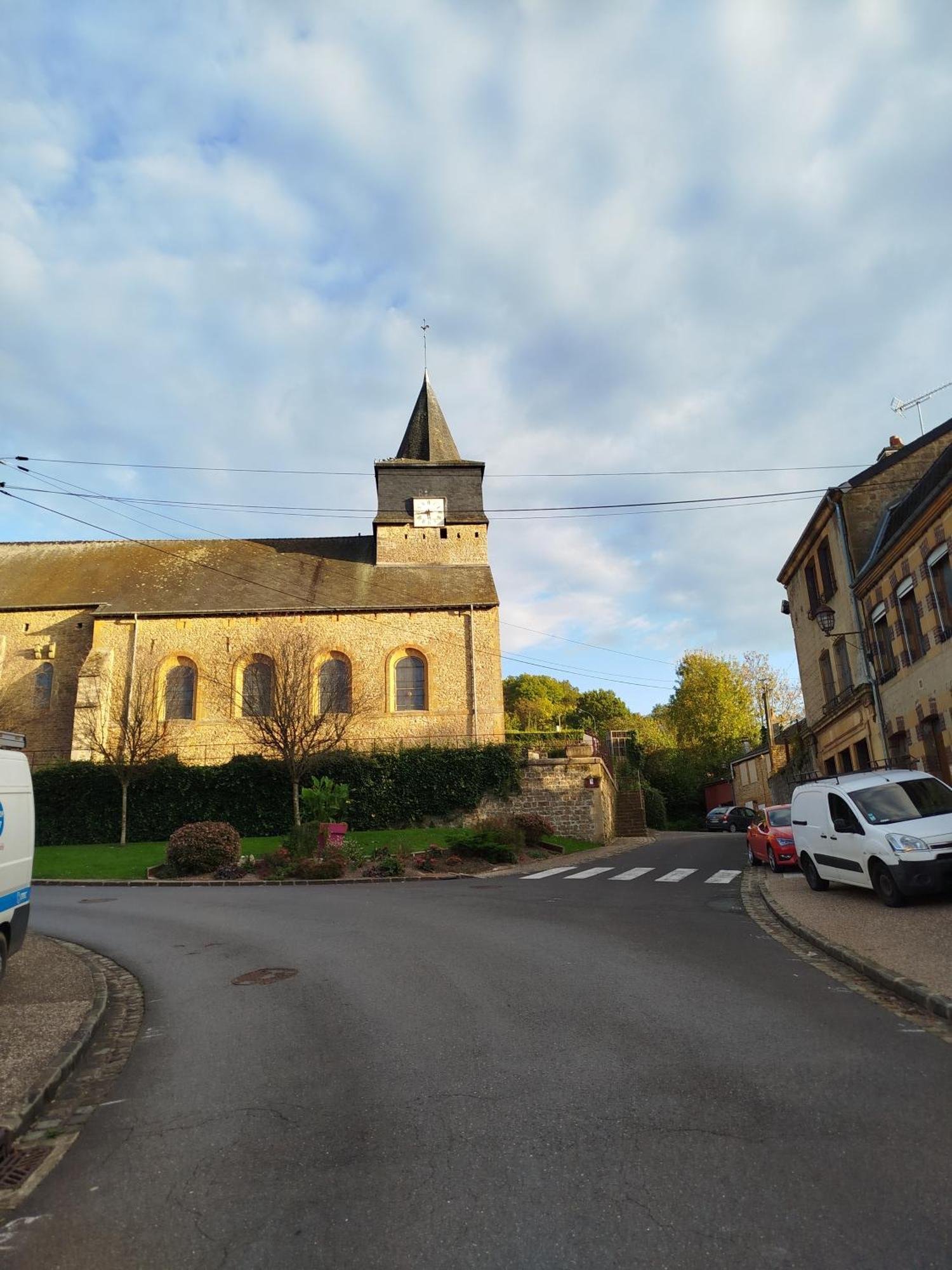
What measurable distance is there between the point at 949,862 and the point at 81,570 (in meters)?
36.6

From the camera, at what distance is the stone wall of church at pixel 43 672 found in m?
32.6

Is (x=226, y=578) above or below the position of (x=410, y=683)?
above

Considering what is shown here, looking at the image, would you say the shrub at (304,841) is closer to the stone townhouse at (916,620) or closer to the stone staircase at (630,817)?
the stone townhouse at (916,620)

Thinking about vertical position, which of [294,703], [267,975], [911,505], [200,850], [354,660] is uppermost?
[911,505]

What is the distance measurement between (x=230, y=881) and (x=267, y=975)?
38.2 ft

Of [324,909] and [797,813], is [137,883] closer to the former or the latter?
[324,909]

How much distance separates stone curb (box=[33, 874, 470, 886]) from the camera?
18.0 metres

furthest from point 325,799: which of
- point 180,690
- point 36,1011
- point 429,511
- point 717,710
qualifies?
point 717,710

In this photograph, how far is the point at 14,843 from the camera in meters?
7.01

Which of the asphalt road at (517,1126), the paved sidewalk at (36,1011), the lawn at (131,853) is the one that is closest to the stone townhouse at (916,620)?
the asphalt road at (517,1126)

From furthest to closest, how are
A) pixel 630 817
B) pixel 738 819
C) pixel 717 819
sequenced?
1. pixel 717 819
2. pixel 738 819
3. pixel 630 817

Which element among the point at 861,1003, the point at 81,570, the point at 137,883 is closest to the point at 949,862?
the point at 861,1003

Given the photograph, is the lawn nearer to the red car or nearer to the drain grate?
the red car

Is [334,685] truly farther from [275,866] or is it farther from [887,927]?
[887,927]
